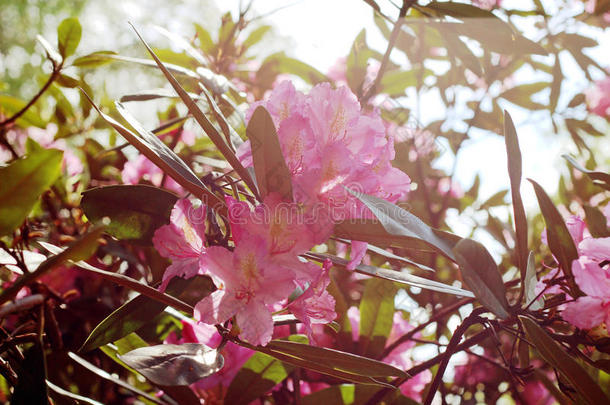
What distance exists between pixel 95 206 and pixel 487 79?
1111 mm

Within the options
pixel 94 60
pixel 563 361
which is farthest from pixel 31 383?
pixel 94 60

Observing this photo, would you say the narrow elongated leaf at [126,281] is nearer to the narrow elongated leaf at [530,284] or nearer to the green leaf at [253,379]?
the green leaf at [253,379]

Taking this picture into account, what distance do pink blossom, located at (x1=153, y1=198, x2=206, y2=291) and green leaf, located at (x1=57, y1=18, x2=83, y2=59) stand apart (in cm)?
62

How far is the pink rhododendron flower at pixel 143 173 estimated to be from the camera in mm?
1326

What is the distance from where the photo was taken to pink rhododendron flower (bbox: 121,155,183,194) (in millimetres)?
1326

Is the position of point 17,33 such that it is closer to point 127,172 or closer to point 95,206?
point 127,172

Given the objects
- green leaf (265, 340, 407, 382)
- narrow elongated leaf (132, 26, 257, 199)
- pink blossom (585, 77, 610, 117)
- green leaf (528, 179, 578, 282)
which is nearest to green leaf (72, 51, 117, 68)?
narrow elongated leaf (132, 26, 257, 199)

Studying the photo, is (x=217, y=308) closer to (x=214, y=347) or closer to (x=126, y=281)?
(x=126, y=281)

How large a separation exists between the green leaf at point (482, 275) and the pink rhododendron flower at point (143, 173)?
36.1 inches

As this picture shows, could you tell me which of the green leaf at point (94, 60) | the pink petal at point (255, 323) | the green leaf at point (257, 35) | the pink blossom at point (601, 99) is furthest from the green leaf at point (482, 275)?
the pink blossom at point (601, 99)

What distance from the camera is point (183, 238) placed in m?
0.59

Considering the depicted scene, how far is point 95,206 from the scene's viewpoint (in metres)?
0.62

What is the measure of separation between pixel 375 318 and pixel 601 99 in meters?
1.65

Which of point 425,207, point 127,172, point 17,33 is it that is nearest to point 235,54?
point 127,172
